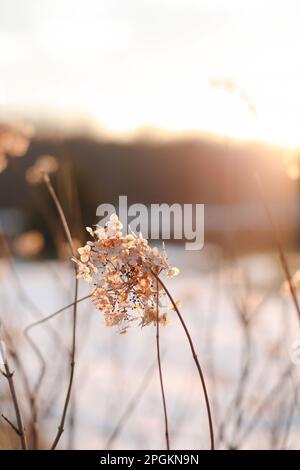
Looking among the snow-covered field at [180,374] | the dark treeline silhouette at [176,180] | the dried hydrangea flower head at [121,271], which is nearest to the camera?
the dried hydrangea flower head at [121,271]

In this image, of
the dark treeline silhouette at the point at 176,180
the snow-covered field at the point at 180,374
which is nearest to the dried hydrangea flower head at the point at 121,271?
the snow-covered field at the point at 180,374

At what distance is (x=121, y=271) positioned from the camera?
89 centimetres

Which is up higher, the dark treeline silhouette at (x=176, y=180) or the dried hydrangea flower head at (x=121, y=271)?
the dark treeline silhouette at (x=176, y=180)

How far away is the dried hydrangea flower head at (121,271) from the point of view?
0.88m

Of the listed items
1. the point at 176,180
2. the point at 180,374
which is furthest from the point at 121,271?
the point at 176,180

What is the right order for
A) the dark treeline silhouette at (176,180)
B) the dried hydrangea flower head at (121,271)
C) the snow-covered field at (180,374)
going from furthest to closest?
Answer: the dark treeline silhouette at (176,180) < the snow-covered field at (180,374) < the dried hydrangea flower head at (121,271)

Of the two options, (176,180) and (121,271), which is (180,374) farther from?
(176,180)

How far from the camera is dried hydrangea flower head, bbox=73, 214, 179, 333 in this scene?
88cm

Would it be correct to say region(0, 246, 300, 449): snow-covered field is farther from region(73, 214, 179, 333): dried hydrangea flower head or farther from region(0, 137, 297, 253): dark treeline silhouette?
region(0, 137, 297, 253): dark treeline silhouette

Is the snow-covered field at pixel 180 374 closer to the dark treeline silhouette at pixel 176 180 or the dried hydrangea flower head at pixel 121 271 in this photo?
the dried hydrangea flower head at pixel 121 271

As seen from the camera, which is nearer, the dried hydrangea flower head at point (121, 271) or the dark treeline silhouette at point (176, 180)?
the dried hydrangea flower head at point (121, 271)

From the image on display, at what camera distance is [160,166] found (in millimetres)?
14086
